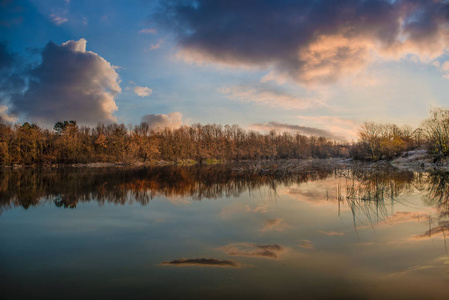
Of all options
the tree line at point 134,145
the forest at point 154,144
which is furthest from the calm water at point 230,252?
the tree line at point 134,145

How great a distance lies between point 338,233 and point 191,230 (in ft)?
12.0

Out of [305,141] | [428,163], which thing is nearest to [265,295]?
[428,163]

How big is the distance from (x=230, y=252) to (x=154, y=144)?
59.6 metres

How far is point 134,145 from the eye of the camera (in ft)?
185

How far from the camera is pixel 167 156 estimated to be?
64.8 metres

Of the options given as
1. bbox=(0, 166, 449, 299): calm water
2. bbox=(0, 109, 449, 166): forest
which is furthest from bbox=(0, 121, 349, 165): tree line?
bbox=(0, 166, 449, 299): calm water

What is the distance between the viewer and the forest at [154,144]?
41.6 meters

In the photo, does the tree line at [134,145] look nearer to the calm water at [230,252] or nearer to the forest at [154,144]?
the forest at [154,144]

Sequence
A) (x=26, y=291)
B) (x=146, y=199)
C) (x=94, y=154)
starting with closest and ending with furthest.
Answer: (x=26, y=291) → (x=146, y=199) → (x=94, y=154)

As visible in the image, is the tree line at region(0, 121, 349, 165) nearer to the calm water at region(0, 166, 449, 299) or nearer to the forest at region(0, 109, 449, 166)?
the forest at region(0, 109, 449, 166)

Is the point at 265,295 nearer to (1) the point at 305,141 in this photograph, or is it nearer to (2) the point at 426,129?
(2) the point at 426,129

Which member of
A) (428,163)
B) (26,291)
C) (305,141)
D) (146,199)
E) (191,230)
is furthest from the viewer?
(305,141)

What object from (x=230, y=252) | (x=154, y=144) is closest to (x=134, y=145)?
(x=154, y=144)

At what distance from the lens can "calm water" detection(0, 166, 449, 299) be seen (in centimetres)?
324
